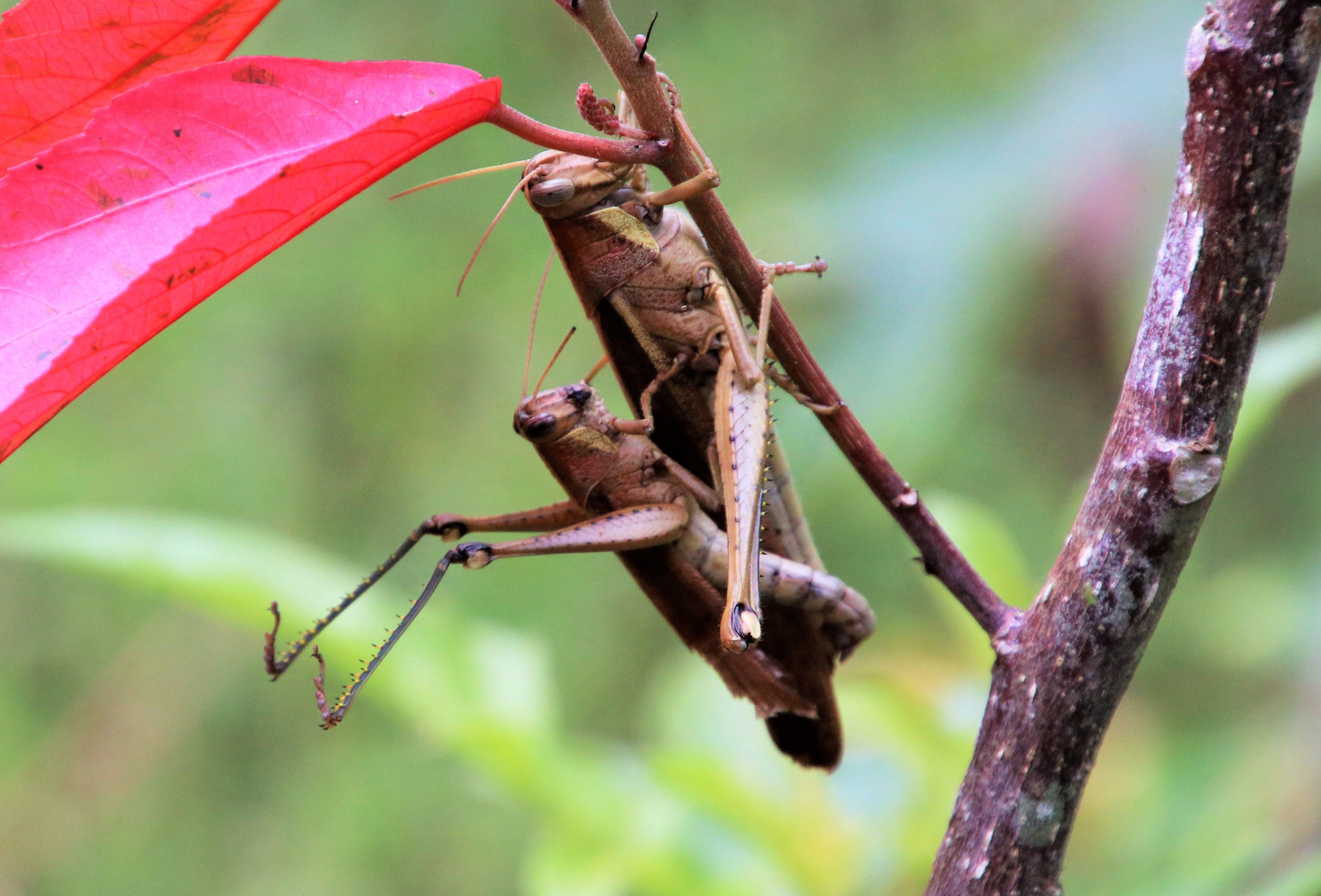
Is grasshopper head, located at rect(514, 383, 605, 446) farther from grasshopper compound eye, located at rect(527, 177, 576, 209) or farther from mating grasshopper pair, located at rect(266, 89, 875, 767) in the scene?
grasshopper compound eye, located at rect(527, 177, 576, 209)

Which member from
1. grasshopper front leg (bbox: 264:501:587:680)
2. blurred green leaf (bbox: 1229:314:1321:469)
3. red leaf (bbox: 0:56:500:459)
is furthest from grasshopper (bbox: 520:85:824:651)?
blurred green leaf (bbox: 1229:314:1321:469)

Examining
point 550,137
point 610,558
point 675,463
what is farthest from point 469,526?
point 610,558

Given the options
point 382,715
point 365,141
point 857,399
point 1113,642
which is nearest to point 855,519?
point 857,399

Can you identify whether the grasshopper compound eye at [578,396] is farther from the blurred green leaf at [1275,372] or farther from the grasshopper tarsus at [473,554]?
the blurred green leaf at [1275,372]

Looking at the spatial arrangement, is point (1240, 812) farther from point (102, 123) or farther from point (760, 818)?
point (102, 123)

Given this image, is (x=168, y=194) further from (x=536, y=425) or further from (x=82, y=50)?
(x=536, y=425)

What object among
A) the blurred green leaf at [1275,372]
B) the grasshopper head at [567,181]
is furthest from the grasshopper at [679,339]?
the blurred green leaf at [1275,372]
